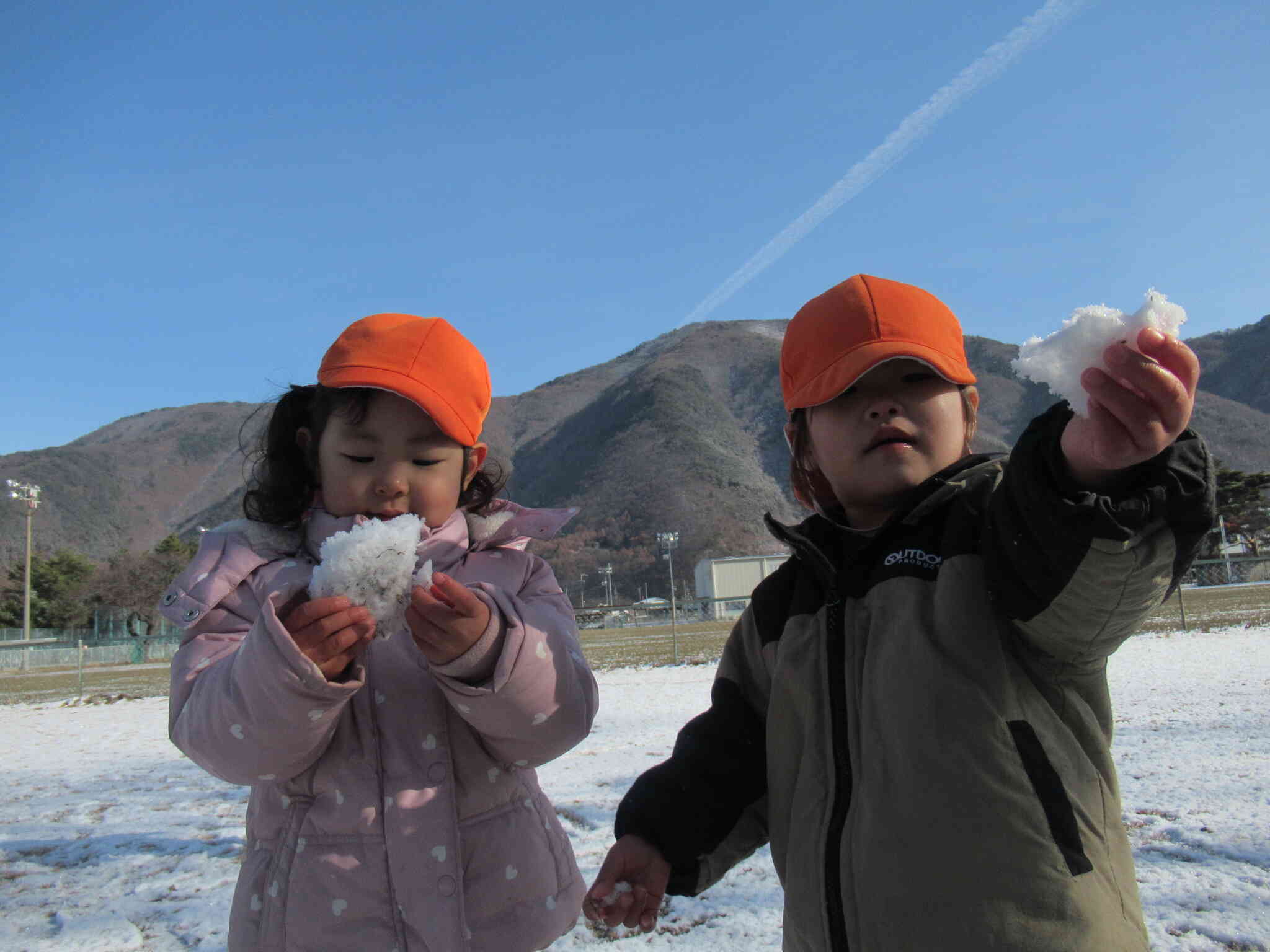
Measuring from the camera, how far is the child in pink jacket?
1.34 m

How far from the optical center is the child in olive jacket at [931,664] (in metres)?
1.00

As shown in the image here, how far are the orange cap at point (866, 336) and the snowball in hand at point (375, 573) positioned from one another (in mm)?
785

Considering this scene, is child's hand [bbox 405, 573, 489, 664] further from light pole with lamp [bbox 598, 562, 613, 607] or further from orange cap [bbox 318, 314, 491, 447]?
light pole with lamp [bbox 598, 562, 613, 607]

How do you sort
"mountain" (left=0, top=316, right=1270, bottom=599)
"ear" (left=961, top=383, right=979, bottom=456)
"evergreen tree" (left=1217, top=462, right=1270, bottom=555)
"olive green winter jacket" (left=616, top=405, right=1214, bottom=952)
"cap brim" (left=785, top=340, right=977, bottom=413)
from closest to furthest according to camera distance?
"olive green winter jacket" (left=616, top=405, right=1214, bottom=952)
"cap brim" (left=785, top=340, right=977, bottom=413)
"ear" (left=961, top=383, right=979, bottom=456)
"evergreen tree" (left=1217, top=462, right=1270, bottom=555)
"mountain" (left=0, top=316, right=1270, bottom=599)

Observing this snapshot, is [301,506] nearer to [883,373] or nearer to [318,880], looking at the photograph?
[318,880]

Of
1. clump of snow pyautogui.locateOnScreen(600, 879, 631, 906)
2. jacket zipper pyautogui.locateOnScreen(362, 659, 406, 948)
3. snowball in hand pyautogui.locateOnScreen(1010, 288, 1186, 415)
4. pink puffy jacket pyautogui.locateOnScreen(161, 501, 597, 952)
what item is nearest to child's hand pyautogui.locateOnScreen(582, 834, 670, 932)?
clump of snow pyautogui.locateOnScreen(600, 879, 631, 906)

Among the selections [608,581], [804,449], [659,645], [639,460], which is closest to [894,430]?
[804,449]

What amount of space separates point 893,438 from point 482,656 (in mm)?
822

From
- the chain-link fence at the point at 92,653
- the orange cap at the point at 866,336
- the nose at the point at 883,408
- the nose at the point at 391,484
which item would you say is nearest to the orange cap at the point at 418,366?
the nose at the point at 391,484

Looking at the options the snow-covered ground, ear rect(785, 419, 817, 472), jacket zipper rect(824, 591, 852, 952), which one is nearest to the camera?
jacket zipper rect(824, 591, 852, 952)

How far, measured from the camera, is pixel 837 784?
1.30 meters

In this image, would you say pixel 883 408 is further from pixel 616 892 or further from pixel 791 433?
pixel 616 892

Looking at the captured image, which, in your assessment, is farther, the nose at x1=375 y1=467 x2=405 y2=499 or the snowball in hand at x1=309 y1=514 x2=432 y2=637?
the nose at x1=375 y1=467 x2=405 y2=499

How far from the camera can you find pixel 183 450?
185375 millimetres
